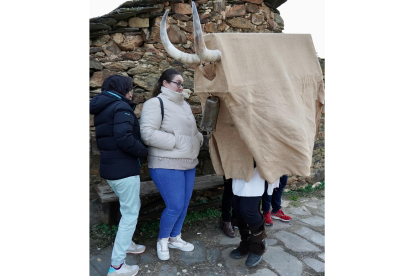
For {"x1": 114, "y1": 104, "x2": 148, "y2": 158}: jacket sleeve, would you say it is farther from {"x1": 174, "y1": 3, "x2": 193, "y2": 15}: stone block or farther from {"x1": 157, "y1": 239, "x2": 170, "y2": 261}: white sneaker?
{"x1": 174, "y1": 3, "x2": 193, "y2": 15}: stone block

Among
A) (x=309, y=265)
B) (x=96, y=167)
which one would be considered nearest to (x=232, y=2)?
(x=96, y=167)

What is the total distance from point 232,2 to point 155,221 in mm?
3108

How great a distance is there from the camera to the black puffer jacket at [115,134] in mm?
2068

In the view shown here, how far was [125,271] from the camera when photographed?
91.4 inches

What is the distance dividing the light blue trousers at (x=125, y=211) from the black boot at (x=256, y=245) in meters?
1.02

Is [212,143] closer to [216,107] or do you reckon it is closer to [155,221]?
[216,107]

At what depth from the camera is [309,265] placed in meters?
2.62

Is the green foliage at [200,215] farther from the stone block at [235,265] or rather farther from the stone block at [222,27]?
the stone block at [222,27]

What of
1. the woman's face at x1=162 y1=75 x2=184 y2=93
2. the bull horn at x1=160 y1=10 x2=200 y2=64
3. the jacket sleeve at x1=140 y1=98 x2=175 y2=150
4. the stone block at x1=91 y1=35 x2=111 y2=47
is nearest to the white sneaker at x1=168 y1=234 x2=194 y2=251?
the jacket sleeve at x1=140 y1=98 x2=175 y2=150

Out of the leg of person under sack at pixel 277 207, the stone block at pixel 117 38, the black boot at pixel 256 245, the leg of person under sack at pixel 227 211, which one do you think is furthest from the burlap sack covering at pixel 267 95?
the stone block at pixel 117 38

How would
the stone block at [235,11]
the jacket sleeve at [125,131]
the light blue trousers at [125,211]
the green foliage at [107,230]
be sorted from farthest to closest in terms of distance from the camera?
the stone block at [235,11], the green foliage at [107,230], the light blue trousers at [125,211], the jacket sleeve at [125,131]

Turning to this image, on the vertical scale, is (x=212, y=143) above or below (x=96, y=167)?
above

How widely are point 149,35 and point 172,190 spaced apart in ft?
6.73

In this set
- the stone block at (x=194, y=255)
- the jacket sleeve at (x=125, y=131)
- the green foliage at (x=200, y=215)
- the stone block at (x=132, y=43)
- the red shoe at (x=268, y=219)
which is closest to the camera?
the jacket sleeve at (x=125, y=131)
